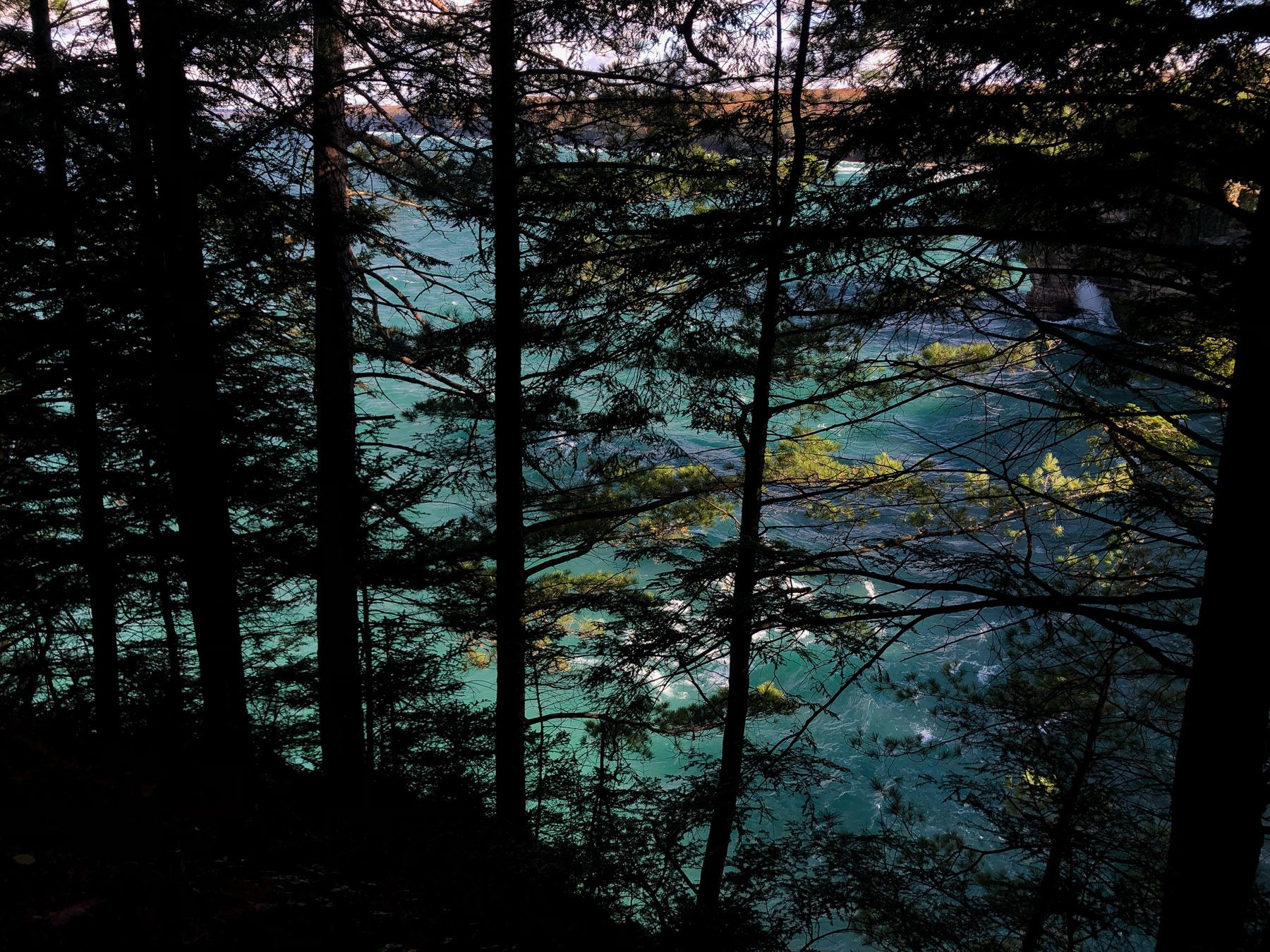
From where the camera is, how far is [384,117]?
20.8 ft

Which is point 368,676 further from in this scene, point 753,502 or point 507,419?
point 753,502

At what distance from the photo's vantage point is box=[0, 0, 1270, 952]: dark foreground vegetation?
3570 millimetres

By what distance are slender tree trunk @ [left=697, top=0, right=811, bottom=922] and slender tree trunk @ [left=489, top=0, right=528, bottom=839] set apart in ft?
5.85

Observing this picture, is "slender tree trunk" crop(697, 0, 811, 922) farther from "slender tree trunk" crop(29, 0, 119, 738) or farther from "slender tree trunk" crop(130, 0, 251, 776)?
"slender tree trunk" crop(29, 0, 119, 738)

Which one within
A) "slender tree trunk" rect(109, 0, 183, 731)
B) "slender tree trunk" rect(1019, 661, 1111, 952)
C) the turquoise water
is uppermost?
"slender tree trunk" rect(109, 0, 183, 731)

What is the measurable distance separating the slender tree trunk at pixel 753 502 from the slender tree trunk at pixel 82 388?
5092mm

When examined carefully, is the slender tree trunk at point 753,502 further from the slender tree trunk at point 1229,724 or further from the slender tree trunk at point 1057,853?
the slender tree trunk at point 1229,724

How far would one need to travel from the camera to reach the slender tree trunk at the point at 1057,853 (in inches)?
177

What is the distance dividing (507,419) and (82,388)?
13.0 feet

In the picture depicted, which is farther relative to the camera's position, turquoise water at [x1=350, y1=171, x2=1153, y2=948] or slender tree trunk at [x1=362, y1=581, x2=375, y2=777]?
turquoise water at [x1=350, y1=171, x2=1153, y2=948]

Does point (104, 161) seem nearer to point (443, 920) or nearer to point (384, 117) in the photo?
point (384, 117)

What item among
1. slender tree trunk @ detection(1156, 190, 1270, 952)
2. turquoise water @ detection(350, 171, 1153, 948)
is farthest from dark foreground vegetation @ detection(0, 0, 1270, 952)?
turquoise water @ detection(350, 171, 1153, 948)

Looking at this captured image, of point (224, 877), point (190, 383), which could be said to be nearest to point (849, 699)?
point (190, 383)

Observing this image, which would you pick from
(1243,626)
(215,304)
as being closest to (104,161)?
(215,304)
